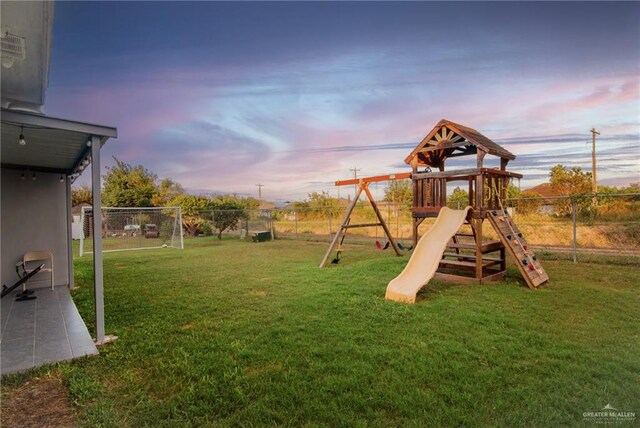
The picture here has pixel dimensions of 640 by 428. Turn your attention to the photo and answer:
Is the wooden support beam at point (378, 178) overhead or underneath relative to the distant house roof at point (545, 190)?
underneath

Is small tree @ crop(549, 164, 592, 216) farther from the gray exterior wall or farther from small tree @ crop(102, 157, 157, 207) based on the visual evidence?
small tree @ crop(102, 157, 157, 207)

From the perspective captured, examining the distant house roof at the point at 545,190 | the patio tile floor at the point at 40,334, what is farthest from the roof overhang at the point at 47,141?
the distant house roof at the point at 545,190

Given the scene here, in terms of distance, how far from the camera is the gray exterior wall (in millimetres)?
6539

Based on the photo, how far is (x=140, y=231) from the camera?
15492 millimetres

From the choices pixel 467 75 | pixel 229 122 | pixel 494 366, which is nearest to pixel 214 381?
pixel 494 366

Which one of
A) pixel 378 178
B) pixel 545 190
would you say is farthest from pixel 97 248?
pixel 545 190

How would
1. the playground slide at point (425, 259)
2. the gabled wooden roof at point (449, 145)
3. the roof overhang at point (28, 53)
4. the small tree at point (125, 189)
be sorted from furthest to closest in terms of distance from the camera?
the small tree at point (125, 189)
the gabled wooden roof at point (449, 145)
the playground slide at point (425, 259)
the roof overhang at point (28, 53)

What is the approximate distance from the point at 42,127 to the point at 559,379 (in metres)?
5.63

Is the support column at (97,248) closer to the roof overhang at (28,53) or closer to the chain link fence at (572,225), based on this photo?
the roof overhang at (28,53)

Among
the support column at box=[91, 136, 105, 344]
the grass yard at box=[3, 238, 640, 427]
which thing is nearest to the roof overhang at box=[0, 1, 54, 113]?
the support column at box=[91, 136, 105, 344]

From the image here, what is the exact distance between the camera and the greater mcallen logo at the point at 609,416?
85.5 inches

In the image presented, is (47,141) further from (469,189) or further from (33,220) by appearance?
(469,189)

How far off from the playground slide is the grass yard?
26cm

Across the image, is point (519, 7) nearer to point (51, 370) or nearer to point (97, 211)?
point (97, 211)
